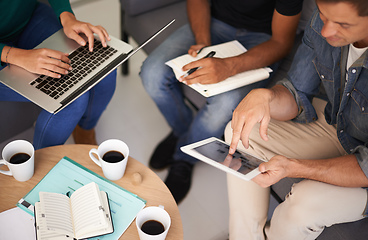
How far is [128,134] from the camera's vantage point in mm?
2014

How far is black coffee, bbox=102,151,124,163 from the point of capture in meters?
1.14

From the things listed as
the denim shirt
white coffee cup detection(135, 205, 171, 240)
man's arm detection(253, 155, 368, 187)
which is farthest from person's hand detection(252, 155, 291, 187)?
white coffee cup detection(135, 205, 171, 240)

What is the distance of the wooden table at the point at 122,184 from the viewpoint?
1.07 meters

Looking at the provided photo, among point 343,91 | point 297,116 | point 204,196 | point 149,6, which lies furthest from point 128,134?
point 343,91

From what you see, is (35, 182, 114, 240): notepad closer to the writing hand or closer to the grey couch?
the writing hand

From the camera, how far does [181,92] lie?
1.84 meters

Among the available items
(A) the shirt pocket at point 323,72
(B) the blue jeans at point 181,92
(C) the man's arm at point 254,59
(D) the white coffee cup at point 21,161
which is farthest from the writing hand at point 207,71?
(D) the white coffee cup at point 21,161

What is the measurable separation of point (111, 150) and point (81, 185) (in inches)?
5.5

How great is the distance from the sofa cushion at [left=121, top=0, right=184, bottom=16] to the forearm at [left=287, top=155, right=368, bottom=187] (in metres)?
1.23

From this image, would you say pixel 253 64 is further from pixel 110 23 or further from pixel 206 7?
pixel 110 23

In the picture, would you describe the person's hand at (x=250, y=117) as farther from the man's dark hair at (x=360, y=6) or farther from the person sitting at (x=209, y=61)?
the man's dark hair at (x=360, y=6)

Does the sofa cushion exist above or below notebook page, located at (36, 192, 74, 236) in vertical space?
above

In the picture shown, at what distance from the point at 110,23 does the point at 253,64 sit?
1.50 meters

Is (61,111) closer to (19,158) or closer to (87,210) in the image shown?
(19,158)
